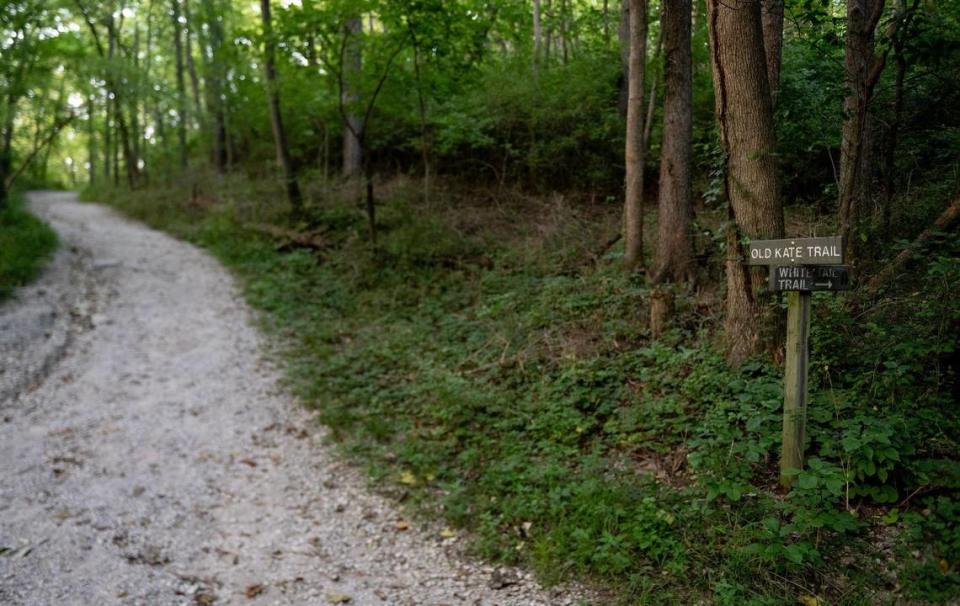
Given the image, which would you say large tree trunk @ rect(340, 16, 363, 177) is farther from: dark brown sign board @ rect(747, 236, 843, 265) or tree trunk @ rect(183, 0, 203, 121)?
tree trunk @ rect(183, 0, 203, 121)

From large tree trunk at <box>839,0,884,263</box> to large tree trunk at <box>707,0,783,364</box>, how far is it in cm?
79

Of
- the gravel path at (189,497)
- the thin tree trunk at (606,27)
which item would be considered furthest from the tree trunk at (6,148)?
the thin tree trunk at (606,27)

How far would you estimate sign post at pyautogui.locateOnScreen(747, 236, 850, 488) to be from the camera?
4.11 m

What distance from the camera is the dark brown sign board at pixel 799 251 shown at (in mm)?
3943

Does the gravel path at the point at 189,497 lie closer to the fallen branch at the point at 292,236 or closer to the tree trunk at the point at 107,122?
the fallen branch at the point at 292,236

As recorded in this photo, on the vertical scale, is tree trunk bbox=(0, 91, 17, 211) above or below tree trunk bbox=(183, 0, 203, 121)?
below

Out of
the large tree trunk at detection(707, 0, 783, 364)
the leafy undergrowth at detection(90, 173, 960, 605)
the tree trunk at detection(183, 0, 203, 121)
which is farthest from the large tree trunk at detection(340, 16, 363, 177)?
the tree trunk at detection(183, 0, 203, 121)

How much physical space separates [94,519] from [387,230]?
7925mm

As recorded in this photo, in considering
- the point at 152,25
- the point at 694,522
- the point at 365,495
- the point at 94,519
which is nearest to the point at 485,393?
the point at 365,495

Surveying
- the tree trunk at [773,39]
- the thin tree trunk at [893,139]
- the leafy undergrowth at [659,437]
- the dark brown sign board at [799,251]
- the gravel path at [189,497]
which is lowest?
the gravel path at [189,497]

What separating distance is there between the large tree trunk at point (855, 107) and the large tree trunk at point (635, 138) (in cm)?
247

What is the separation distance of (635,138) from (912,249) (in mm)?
3641

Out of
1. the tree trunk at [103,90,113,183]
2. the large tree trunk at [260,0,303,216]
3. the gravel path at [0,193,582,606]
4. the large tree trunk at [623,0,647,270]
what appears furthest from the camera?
the tree trunk at [103,90,113,183]

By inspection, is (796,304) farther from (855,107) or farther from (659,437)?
(855,107)
